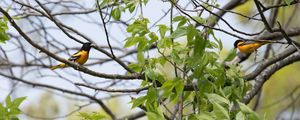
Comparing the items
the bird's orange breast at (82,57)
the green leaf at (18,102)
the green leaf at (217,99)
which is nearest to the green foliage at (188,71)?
the green leaf at (217,99)

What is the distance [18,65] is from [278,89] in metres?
6.05

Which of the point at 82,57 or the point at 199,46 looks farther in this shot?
the point at 82,57

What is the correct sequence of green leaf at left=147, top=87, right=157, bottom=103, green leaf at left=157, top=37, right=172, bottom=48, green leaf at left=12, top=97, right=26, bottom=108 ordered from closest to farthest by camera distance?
green leaf at left=147, top=87, right=157, bottom=103 < green leaf at left=157, top=37, right=172, bottom=48 < green leaf at left=12, top=97, right=26, bottom=108

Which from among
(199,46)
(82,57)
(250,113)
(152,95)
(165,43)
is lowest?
(250,113)

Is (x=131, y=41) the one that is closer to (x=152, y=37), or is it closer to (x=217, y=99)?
(x=152, y=37)

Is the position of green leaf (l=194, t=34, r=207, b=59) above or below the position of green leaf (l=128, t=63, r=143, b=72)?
below

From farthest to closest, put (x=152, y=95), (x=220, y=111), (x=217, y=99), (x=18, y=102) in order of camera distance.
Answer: (x=18, y=102), (x=152, y=95), (x=217, y=99), (x=220, y=111)

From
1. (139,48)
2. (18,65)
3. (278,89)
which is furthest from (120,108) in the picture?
(139,48)

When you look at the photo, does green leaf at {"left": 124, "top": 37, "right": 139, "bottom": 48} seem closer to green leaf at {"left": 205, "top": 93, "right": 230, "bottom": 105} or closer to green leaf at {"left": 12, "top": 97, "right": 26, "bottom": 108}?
green leaf at {"left": 205, "top": 93, "right": 230, "bottom": 105}

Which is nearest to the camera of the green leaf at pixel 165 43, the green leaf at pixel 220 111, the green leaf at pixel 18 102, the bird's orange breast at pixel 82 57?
the green leaf at pixel 220 111

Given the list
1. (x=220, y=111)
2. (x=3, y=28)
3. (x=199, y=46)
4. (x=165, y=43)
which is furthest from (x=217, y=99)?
(x=3, y=28)

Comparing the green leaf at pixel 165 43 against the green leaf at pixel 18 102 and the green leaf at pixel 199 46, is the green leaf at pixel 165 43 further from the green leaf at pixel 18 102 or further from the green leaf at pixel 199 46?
the green leaf at pixel 18 102

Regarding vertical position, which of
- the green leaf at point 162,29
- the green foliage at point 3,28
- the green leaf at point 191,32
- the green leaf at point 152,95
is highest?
the green foliage at point 3,28

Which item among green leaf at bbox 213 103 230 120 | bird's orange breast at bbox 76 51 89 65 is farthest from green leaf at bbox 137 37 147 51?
bird's orange breast at bbox 76 51 89 65
